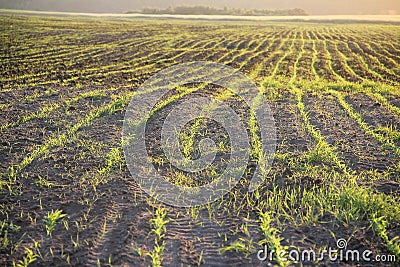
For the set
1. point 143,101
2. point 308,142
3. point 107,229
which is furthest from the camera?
point 143,101

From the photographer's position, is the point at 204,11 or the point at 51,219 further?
the point at 204,11

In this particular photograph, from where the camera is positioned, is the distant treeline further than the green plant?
Yes

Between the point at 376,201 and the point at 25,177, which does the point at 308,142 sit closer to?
the point at 376,201

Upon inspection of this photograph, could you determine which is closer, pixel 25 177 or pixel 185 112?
pixel 25 177

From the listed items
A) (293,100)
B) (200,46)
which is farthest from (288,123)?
(200,46)

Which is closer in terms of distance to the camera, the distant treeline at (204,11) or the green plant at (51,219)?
the green plant at (51,219)

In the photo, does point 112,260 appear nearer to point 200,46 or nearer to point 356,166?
point 356,166

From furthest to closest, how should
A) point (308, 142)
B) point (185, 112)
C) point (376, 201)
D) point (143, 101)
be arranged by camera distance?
point (143, 101), point (185, 112), point (308, 142), point (376, 201)

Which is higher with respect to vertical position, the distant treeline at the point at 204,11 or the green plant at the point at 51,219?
the distant treeline at the point at 204,11

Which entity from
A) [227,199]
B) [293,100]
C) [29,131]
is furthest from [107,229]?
[293,100]

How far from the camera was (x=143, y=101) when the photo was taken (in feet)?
27.8

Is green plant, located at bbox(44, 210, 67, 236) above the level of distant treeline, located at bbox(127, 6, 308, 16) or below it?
below

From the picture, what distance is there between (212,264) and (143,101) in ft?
18.6

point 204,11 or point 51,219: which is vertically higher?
point 204,11
